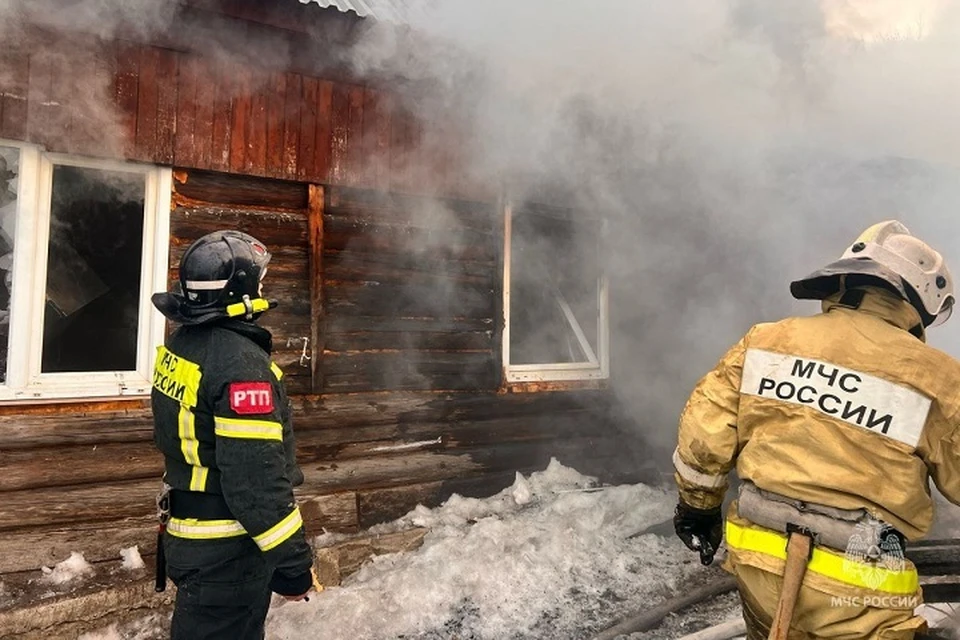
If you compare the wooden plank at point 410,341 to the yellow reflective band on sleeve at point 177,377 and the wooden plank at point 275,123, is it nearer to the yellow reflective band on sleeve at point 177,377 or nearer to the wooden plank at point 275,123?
the wooden plank at point 275,123

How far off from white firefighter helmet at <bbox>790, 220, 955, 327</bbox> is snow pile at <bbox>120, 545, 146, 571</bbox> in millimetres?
3937

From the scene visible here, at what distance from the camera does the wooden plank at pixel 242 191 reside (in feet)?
13.5

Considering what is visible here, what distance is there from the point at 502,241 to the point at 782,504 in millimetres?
3508

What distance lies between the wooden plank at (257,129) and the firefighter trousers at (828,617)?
3.71 meters

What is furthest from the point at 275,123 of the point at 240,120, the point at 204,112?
the point at 204,112

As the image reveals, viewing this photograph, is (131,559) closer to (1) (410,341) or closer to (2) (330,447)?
(2) (330,447)

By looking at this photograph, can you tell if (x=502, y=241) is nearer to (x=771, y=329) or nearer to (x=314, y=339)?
(x=314, y=339)

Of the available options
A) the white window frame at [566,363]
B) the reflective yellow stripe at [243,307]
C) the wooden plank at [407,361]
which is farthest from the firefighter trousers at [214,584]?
the white window frame at [566,363]

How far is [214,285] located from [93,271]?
1933 mm

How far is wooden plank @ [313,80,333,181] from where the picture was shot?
450cm

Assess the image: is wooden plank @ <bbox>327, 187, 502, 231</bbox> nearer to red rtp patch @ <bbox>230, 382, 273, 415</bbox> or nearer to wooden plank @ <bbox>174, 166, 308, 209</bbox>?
wooden plank @ <bbox>174, 166, 308, 209</bbox>

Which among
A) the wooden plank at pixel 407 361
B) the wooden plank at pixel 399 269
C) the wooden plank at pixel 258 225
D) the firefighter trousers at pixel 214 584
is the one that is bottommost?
the firefighter trousers at pixel 214 584

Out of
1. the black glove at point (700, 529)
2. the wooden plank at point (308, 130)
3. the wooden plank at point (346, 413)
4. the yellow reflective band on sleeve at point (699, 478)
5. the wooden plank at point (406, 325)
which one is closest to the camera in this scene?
the yellow reflective band on sleeve at point (699, 478)

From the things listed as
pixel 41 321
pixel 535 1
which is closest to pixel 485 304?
pixel 535 1
